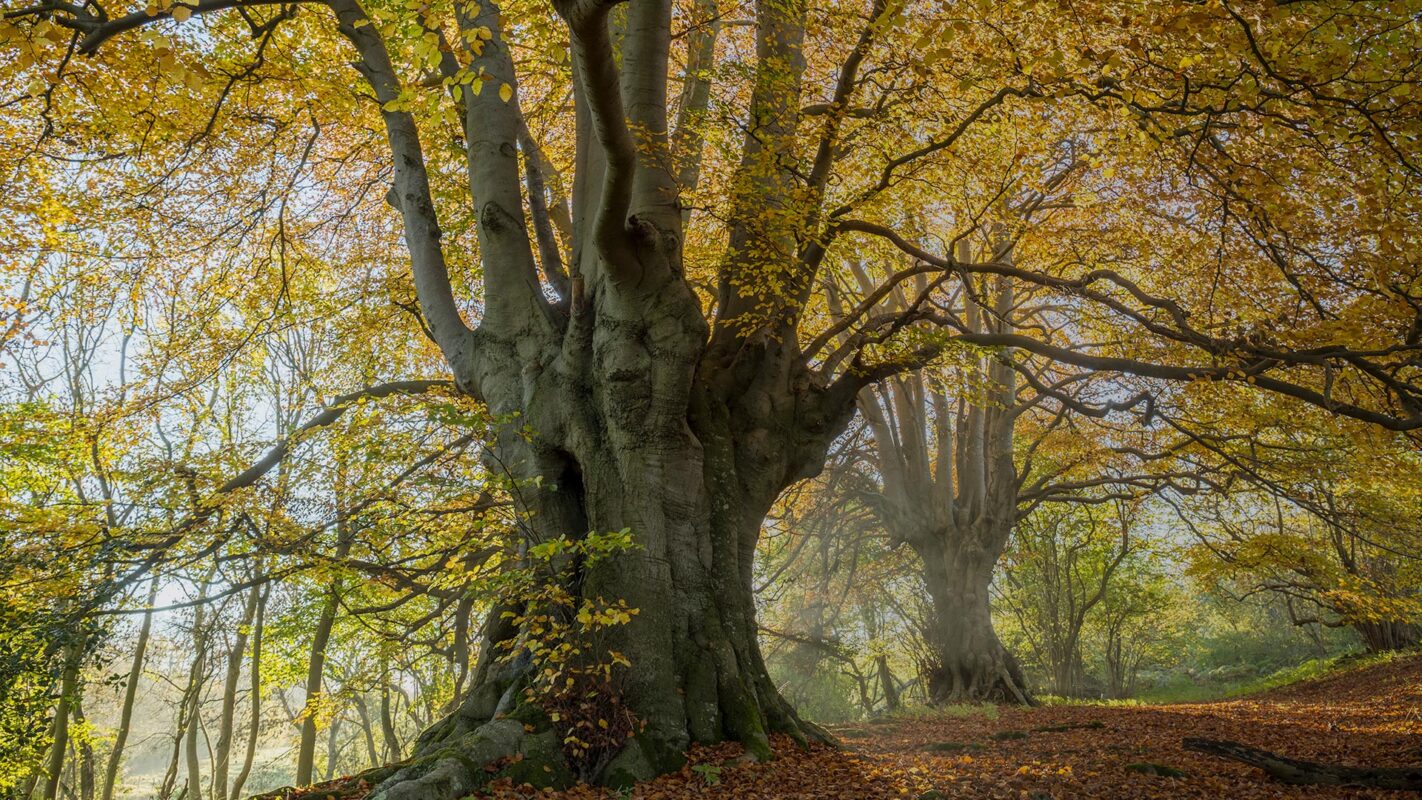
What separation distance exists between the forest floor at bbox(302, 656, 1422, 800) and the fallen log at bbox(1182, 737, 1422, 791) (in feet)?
0.23

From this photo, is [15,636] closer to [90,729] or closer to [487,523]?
[487,523]

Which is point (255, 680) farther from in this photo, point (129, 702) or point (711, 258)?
point (711, 258)

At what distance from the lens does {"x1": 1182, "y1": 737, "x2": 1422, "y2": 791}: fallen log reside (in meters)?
4.11

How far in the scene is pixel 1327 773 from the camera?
444 cm

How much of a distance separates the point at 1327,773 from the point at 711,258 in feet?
21.6

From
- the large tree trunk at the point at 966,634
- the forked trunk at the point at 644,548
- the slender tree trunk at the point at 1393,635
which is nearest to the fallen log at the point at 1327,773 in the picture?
the forked trunk at the point at 644,548

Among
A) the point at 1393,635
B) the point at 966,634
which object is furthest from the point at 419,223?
the point at 1393,635

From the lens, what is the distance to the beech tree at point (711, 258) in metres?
5.00

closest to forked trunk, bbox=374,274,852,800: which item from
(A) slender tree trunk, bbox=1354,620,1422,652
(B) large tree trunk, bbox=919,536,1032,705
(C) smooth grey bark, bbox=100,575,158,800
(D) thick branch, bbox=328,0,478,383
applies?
(D) thick branch, bbox=328,0,478,383

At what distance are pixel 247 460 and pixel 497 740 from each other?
554 centimetres

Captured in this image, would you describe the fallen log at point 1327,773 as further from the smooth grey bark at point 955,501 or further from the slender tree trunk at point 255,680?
the slender tree trunk at point 255,680

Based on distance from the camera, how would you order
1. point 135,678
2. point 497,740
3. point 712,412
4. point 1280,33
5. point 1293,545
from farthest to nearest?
point 135,678, point 1293,545, point 712,412, point 1280,33, point 497,740

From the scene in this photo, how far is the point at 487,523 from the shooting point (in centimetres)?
626

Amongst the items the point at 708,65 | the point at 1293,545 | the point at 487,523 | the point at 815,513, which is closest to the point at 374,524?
the point at 487,523
